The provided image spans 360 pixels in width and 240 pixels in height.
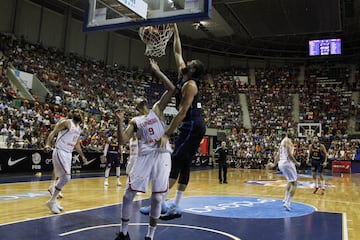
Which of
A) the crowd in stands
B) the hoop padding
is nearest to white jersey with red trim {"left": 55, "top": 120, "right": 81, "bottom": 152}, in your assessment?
the hoop padding

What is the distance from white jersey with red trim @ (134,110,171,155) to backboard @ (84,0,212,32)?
193 centimetres

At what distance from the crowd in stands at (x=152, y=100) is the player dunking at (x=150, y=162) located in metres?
11.7

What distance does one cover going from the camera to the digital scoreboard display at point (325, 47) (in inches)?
1136

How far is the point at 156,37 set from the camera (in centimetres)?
593

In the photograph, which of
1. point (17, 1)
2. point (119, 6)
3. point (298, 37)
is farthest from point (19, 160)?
point (298, 37)

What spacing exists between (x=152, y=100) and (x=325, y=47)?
1575cm

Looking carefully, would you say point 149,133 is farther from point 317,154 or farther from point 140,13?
point 317,154

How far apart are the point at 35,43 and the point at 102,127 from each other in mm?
9982

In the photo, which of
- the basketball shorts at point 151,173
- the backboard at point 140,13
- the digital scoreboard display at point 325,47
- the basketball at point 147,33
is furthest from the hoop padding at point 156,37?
the digital scoreboard display at point 325,47

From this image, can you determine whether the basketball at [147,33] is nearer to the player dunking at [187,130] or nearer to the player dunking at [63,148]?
the player dunking at [187,130]

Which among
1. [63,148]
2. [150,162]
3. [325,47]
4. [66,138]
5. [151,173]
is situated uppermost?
[325,47]

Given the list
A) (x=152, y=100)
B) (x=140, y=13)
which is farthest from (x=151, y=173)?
(x=152, y=100)

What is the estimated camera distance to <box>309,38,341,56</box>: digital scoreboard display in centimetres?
2884

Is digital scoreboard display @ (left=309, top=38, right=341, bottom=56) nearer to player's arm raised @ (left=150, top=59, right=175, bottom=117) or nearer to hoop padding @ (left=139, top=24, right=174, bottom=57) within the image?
hoop padding @ (left=139, top=24, right=174, bottom=57)
